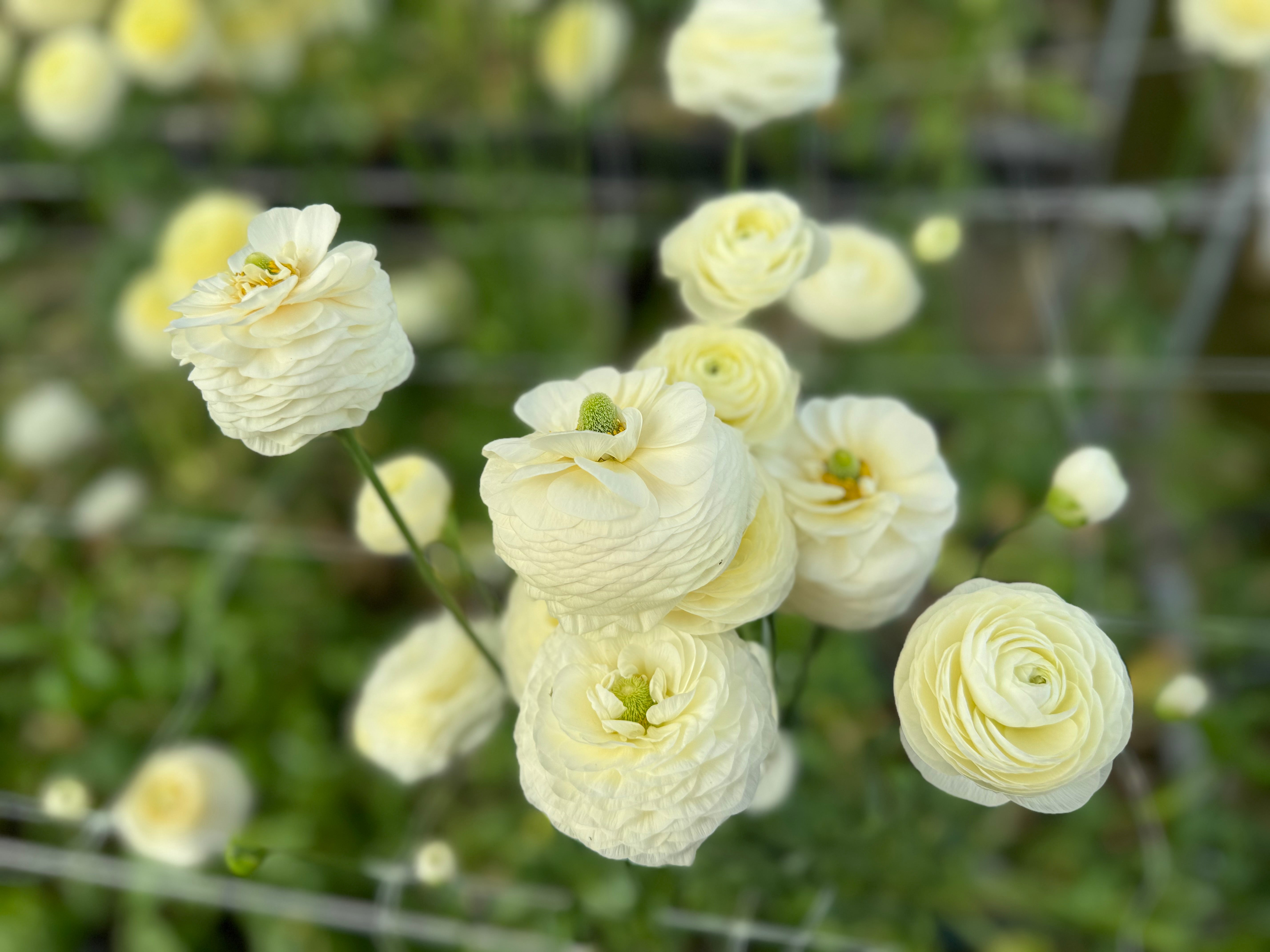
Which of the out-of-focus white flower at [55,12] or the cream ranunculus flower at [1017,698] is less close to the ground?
the out-of-focus white flower at [55,12]

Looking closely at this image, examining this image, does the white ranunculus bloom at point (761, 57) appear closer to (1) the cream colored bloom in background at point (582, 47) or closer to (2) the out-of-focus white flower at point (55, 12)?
(1) the cream colored bloom in background at point (582, 47)

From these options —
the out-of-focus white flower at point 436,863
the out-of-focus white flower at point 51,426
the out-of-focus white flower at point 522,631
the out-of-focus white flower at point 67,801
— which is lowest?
the out-of-focus white flower at point 51,426

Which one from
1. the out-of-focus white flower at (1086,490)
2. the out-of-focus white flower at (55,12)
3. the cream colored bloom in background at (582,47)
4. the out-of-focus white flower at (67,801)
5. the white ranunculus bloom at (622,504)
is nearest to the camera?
the white ranunculus bloom at (622,504)

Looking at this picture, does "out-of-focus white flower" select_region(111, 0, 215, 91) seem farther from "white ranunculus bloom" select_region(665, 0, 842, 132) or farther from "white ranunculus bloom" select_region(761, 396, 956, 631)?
"white ranunculus bloom" select_region(761, 396, 956, 631)

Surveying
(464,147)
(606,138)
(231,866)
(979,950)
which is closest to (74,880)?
(231,866)

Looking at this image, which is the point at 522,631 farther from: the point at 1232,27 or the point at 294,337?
the point at 1232,27

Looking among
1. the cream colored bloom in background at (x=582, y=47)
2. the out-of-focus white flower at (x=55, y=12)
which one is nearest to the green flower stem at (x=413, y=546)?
the cream colored bloom in background at (x=582, y=47)

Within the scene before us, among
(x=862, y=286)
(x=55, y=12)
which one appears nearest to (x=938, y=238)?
(x=862, y=286)
